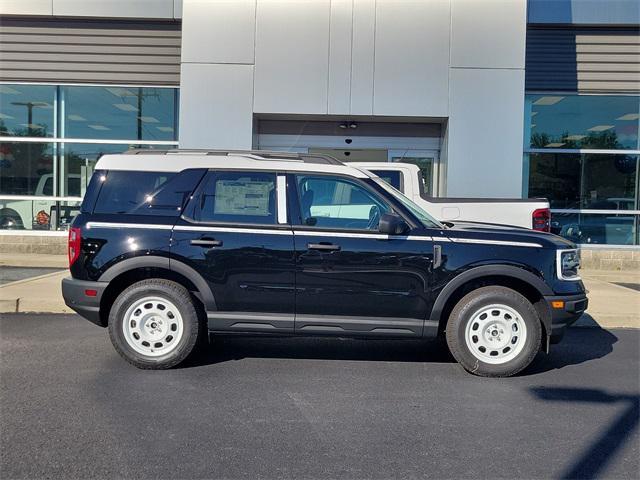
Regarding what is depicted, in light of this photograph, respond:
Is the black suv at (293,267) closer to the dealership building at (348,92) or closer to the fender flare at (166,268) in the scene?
the fender flare at (166,268)

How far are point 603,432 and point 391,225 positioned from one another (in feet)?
7.30

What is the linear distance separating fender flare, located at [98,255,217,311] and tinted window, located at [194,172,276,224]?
48 cm

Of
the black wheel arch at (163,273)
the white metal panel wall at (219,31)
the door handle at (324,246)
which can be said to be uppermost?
the white metal panel wall at (219,31)

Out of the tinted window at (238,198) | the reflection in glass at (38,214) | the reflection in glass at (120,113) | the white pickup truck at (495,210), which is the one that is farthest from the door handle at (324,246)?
the reflection in glass at (38,214)

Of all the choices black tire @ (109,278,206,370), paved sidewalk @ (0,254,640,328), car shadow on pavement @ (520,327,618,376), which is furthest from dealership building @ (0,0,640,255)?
black tire @ (109,278,206,370)

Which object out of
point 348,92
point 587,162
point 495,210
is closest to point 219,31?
point 348,92

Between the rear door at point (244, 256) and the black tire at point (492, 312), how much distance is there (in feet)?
4.93

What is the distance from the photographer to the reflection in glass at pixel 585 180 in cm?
1271

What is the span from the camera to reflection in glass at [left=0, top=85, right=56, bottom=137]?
43.1ft

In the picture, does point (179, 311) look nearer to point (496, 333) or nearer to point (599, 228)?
point (496, 333)

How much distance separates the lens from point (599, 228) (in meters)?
12.7

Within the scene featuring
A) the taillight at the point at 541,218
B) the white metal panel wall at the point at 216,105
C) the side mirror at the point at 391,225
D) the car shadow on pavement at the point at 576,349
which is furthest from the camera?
the white metal panel wall at the point at 216,105

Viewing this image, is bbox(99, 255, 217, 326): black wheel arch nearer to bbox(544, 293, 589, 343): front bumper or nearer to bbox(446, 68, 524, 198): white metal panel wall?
bbox(544, 293, 589, 343): front bumper

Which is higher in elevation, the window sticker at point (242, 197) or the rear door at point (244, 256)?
the window sticker at point (242, 197)
